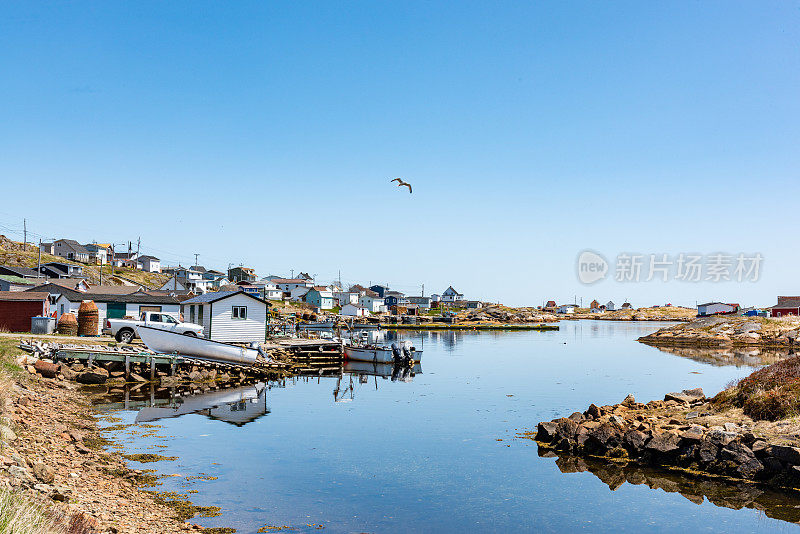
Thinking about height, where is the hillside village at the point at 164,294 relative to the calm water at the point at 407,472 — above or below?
above

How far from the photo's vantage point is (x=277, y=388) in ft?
129

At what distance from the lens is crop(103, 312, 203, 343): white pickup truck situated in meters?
42.0

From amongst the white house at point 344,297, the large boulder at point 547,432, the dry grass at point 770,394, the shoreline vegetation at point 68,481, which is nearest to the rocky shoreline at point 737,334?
the dry grass at point 770,394

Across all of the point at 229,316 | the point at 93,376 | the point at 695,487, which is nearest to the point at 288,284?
the point at 229,316

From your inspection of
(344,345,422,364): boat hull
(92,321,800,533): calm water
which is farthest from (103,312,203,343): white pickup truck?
(344,345,422,364): boat hull

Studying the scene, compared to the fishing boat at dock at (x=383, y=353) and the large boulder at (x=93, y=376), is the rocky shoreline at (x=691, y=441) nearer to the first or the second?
the large boulder at (x=93, y=376)

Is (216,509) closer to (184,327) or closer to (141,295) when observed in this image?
(184,327)

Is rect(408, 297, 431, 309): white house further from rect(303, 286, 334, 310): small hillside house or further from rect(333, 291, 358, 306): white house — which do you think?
rect(303, 286, 334, 310): small hillside house

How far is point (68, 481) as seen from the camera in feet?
47.6

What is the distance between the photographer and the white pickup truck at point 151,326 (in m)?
42.0

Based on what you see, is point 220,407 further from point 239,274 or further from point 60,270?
point 239,274

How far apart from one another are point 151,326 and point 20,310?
12072mm

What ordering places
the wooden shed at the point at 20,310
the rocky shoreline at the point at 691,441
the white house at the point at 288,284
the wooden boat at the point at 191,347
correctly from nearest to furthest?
the rocky shoreline at the point at 691,441, the wooden boat at the point at 191,347, the wooden shed at the point at 20,310, the white house at the point at 288,284

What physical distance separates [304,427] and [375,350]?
2942 cm
